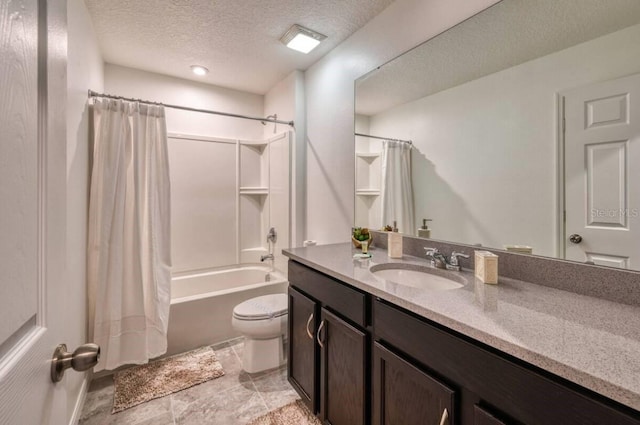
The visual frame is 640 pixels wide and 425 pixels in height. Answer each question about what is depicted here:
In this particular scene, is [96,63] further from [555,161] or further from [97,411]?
[555,161]

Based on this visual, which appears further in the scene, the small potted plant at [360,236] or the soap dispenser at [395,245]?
the small potted plant at [360,236]

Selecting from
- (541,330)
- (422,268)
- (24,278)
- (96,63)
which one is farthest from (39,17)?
(96,63)

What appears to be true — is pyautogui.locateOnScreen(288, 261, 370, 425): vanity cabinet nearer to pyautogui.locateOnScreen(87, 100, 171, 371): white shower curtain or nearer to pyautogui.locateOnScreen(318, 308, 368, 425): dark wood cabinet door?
pyautogui.locateOnScreen(318, 308, 368, 425): dark wood cabinet door

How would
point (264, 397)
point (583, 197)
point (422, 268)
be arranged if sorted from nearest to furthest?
1. point (583, 197)
2. point (422, 268)
3. point (264, 397)

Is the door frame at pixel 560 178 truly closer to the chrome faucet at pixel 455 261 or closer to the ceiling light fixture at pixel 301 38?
the chrome faucet at pixel 455 261

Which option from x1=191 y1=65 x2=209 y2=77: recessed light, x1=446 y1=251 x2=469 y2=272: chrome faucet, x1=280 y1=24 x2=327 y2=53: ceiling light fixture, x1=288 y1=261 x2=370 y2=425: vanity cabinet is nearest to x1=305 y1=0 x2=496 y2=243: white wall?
x1=280 y1=24 x2=327 y2=53: ceiling light fixture

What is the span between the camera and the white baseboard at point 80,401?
1509 millimetres

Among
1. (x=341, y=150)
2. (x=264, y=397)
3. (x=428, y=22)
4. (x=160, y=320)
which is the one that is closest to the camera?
(x=428, y=22)

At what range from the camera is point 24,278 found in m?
0.42

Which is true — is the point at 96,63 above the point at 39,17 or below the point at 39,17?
above

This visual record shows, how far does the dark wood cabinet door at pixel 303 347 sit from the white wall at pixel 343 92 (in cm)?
73

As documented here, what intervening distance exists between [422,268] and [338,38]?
69.2 inches

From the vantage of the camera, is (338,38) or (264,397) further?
(338,38)

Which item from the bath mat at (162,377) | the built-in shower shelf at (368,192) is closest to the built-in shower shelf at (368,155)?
the built-in shower shelf at (368,192)
